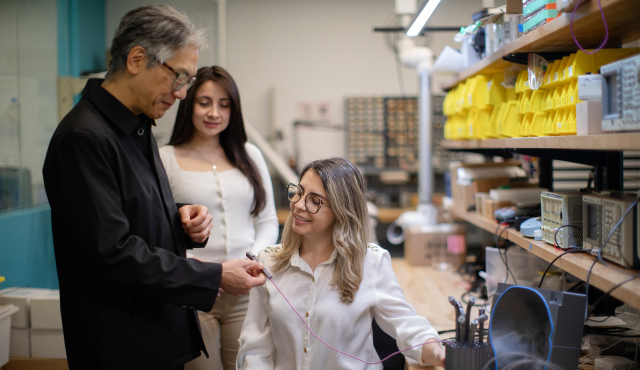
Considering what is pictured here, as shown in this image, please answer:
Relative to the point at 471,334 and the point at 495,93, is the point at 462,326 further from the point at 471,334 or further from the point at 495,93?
the point at 495,93

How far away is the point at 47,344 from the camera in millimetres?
2303

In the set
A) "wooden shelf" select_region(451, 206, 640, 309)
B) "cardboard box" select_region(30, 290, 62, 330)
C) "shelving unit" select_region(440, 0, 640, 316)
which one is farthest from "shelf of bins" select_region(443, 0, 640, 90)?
"cardboard box" select_region(30, 290, 62, 330)

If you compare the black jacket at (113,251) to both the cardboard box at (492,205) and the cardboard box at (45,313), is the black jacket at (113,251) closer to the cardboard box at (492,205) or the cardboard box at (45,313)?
the cardboard box at (45,313)

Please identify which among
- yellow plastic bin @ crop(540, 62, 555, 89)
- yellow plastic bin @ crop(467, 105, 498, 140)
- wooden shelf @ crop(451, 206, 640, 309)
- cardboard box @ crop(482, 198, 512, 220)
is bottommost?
wooden shelf @ crop(451, 206, 640, 309)

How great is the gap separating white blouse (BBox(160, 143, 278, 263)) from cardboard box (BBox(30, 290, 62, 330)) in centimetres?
96

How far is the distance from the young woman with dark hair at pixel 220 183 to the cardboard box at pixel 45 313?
3.16 ft

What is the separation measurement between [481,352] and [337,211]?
1.95 feet

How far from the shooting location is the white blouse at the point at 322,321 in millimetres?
1447

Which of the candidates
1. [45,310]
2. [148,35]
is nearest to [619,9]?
[148,35]

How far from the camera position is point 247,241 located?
1886 millimetres

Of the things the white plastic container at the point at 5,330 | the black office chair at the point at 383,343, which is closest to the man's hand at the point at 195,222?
the black office chair at the point at 383,343

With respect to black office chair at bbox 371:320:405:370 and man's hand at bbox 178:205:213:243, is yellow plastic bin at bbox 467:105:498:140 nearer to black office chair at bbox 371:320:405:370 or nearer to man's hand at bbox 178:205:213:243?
black office chair at bbox 371:320:405:370

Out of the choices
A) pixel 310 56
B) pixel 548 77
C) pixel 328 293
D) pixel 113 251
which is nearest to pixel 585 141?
pixel 548 77

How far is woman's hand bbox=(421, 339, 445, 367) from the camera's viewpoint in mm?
1344
